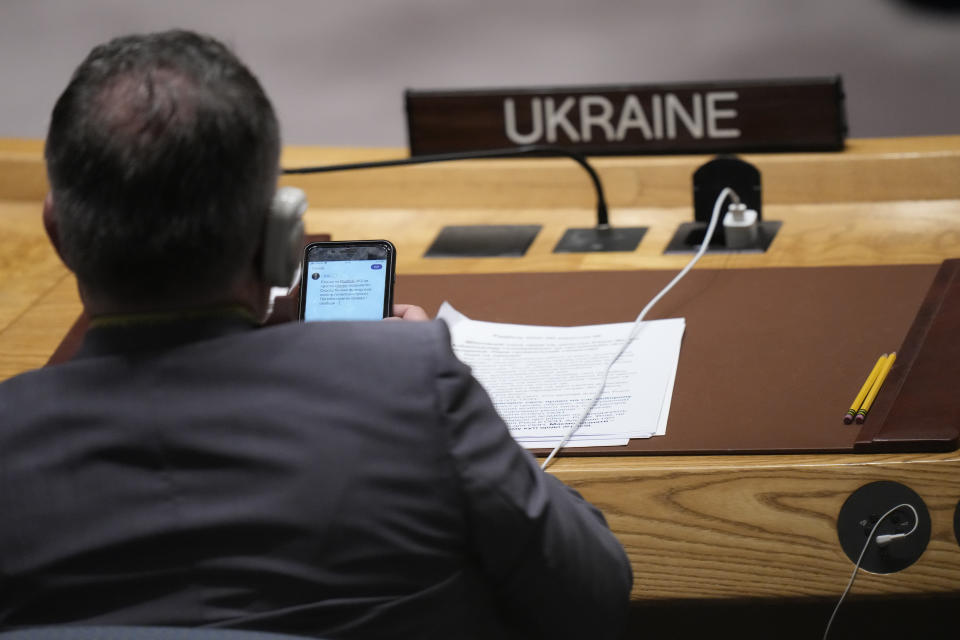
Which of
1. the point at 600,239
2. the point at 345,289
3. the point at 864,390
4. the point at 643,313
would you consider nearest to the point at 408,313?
the point at 345,289

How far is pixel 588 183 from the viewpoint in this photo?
1.83 metres

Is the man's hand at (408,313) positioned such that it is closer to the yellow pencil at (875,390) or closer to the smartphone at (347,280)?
the smartphone at (347,280)

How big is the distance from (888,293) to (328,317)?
0.60 metres

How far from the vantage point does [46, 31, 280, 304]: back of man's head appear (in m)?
0.72

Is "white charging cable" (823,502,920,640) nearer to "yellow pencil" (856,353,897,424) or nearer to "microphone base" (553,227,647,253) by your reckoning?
"yellow pencil" (856,353,897,424)

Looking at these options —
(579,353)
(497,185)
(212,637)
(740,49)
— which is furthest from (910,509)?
(740,49)

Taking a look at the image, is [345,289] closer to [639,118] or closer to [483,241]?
[483,241]

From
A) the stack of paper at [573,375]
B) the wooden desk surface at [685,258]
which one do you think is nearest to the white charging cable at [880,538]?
the wooden desk surface at [685,258]

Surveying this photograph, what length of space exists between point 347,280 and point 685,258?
498 millimetres

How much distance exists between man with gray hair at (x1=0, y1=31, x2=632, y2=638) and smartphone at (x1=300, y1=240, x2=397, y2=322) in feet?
1.49

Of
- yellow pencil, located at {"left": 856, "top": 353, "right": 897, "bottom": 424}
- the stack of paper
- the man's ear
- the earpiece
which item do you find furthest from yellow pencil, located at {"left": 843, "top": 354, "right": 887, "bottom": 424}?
the man's ear

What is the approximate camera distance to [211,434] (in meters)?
0.72

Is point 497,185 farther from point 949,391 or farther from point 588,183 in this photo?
point 949,391

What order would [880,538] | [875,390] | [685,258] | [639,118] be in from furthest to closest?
[639,118], [685,258], [875,390], [880,538]
